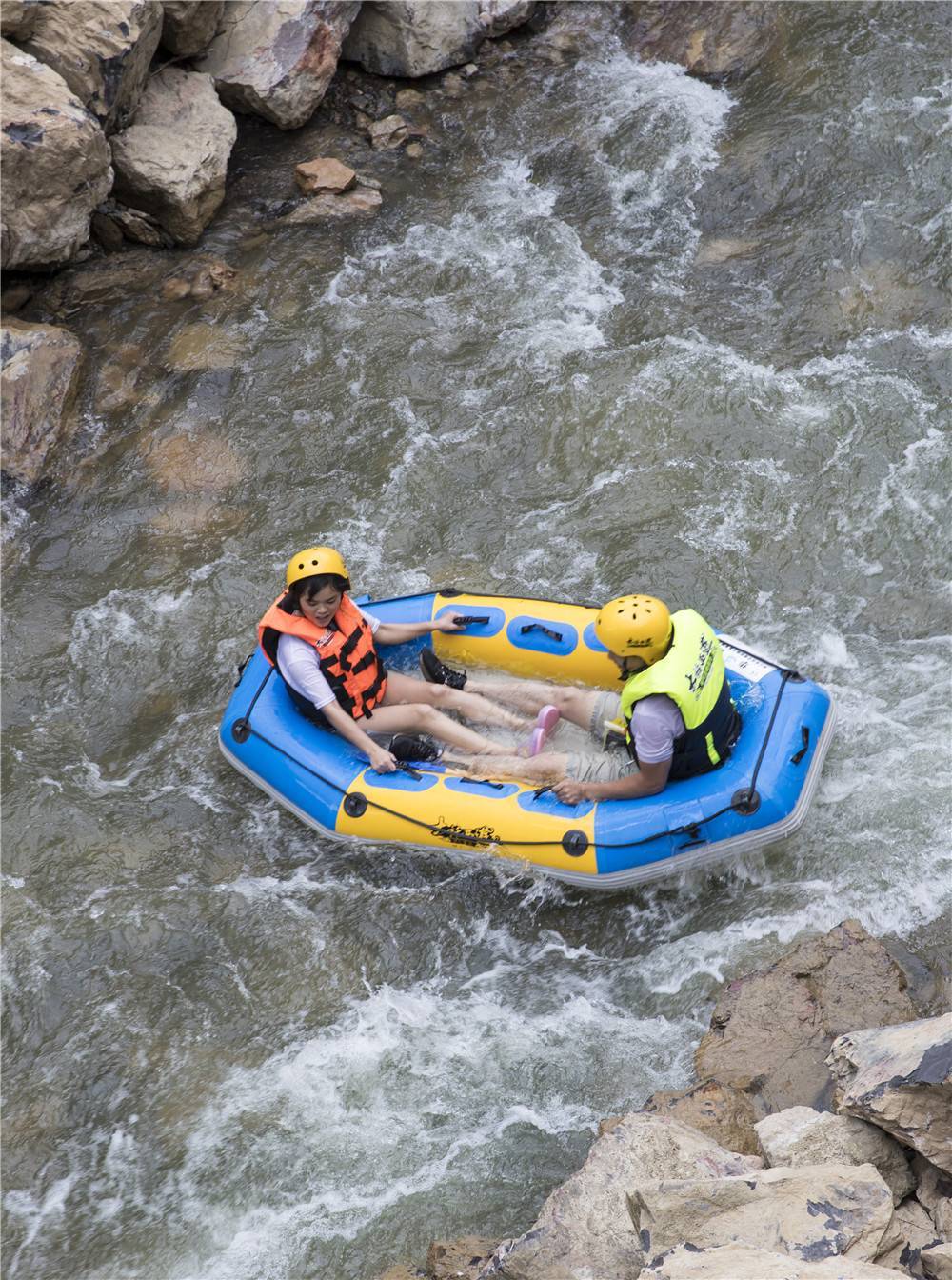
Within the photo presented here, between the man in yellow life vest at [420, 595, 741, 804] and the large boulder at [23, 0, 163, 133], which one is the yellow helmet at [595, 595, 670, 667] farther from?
the large boulder at [23, 0, 163, 133]

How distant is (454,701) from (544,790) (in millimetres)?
712

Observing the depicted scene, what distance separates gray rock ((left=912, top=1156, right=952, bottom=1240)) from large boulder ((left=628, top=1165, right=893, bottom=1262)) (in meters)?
0.23

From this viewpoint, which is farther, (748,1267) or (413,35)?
(413,35)

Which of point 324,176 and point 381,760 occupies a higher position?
point 324,176

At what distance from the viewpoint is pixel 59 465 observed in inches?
301

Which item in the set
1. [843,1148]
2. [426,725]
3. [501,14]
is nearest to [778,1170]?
[843,1148]

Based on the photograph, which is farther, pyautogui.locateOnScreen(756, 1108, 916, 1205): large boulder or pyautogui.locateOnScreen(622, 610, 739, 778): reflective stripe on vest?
pyautogui.locateOnScreen(622, 610, 739, 778): reflective stripe on vest

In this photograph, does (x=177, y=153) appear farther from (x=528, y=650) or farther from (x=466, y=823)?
(x=466, y=823)

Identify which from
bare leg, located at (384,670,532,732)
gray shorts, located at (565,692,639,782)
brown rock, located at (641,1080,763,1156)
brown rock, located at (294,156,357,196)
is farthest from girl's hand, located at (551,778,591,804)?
brown rock, located at (294,156,357,196)

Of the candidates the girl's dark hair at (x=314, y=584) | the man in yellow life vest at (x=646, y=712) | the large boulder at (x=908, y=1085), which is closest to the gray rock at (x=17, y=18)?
the girl's dark hair at (x=314, y=584)

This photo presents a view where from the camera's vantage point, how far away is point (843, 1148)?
358 centimetres

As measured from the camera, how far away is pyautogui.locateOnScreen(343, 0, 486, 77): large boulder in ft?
31.5

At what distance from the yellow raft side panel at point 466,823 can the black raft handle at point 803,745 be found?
900 millimetres

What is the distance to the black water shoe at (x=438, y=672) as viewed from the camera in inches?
237
